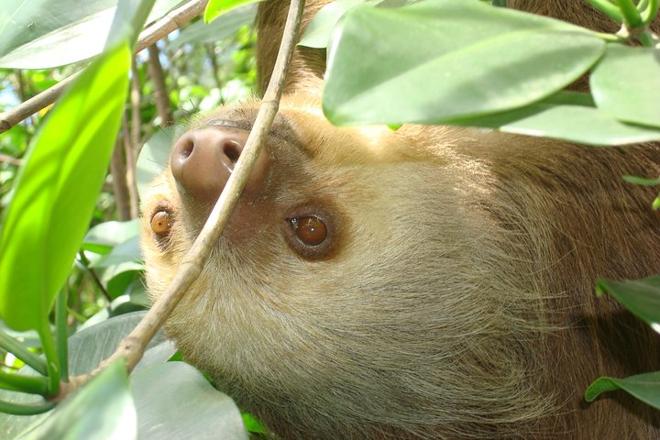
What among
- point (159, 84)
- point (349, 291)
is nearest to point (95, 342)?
point (349, 291)

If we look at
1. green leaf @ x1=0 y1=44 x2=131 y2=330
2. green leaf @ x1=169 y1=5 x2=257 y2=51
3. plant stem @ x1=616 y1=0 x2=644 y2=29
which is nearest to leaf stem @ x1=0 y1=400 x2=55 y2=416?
green leaf @ x1=0 y1=44 x2=131 y2=330

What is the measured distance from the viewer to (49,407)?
1.05m

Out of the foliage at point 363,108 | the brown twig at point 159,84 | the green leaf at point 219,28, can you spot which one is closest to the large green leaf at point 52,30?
the foliage at point 363,108

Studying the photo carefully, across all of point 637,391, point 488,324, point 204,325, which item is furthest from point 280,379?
point 637,391

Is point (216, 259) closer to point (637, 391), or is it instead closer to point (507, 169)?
point (507, 169)

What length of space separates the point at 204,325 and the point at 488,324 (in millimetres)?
861

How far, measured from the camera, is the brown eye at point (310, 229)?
225 centimetres

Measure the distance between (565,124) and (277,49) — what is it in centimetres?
245

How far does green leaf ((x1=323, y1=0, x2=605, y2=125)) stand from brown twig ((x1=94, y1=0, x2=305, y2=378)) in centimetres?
32

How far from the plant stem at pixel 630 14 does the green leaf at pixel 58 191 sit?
0.62 metres

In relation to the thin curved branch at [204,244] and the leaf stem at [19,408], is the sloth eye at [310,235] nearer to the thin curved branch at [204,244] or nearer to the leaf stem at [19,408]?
the thin curved branch at [204,244]

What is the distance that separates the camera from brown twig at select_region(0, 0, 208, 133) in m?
1.62

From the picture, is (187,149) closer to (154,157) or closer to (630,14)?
(154,157)

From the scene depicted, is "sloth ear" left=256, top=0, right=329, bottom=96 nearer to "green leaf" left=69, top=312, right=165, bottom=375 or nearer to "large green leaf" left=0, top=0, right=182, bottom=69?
"green leaf" left=69, top=312, right=165, bottom=375
